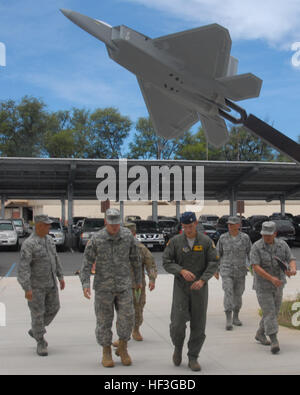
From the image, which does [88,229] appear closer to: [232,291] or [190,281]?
[232,291]

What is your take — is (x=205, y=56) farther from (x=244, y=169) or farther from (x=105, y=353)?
(x=244, y=169)

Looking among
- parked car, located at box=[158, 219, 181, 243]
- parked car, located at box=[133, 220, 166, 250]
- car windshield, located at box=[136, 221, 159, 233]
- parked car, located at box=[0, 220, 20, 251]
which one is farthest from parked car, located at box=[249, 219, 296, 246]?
parked car, located at box=[0, 220, 20, 251]

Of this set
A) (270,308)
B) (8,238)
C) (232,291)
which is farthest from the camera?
(8,238)

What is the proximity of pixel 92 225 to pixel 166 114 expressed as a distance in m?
17.5

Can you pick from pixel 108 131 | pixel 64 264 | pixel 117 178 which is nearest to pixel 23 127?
pixel 108 131

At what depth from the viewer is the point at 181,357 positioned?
586cm

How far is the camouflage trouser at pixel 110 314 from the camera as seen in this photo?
5.79 meters

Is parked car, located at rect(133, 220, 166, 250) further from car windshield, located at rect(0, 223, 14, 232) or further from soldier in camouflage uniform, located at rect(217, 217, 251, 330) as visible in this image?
soldier in camouflage uniform, located at rect(217, 217, 251, 330)

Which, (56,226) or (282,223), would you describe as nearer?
(56,226)

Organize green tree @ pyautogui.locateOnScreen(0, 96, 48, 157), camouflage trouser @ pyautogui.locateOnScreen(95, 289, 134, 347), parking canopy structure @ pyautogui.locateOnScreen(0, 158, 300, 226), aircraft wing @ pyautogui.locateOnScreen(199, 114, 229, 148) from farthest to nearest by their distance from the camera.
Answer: green tree @ pyautogui.locateOnScreen(0, 96, 48, 157) → parking canopy structure @ pyautogui.locateOnScreen(0, 158, 300, 226) → aircraft wing @ pyautogui.locateOnScreen(199, 114, 229, 148) → camouflage trouser @ pyautogui.locateOnScreen(95, 289, 134, 347)

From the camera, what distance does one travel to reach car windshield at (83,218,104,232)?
2516 centimetres

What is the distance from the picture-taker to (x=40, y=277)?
6453 millimetres
